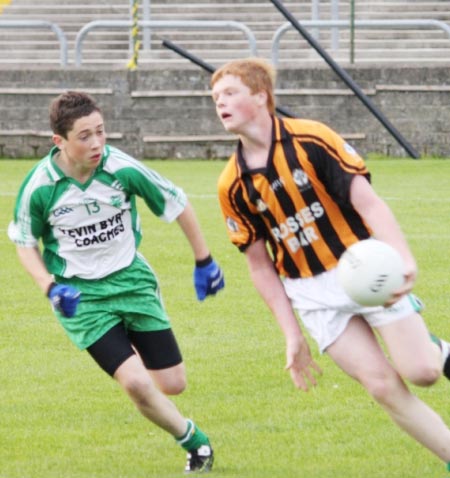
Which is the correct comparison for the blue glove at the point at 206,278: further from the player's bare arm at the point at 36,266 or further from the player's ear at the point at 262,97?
the player's ear at the point at 262,97

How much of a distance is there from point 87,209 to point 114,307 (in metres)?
0.48

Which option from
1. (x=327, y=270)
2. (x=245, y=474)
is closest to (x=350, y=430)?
(x=245, y=474)

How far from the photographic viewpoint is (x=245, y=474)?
6.89 metres

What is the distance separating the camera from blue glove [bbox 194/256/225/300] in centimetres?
686

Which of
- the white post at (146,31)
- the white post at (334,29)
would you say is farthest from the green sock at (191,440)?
the white post at (146,31)

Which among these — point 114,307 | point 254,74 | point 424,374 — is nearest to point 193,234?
point 114,307

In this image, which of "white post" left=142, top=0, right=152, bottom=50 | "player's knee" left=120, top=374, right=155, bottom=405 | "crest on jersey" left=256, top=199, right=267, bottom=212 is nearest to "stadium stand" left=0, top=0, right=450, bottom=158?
"white post" left=142, top=0, right=152, bottom=50

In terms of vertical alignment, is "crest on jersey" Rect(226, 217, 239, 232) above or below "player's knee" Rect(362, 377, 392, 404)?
above

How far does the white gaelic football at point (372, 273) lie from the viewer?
19.0 ft

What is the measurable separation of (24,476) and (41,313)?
4.71 m

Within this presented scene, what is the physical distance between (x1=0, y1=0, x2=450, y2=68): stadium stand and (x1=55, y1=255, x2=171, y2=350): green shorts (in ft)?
59.5

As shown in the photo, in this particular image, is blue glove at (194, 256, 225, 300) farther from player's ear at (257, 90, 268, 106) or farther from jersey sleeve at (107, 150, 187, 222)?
player's ear at (257, 90, 268, 106)

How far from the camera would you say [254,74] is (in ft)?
20.4

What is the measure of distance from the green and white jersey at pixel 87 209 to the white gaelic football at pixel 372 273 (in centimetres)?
131
